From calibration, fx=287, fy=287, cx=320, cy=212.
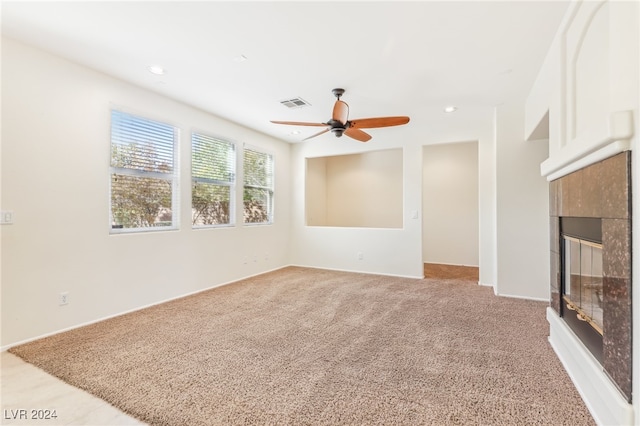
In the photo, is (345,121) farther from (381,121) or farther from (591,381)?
(591,381)

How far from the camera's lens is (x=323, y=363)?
2139 millimetres

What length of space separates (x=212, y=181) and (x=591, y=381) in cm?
444

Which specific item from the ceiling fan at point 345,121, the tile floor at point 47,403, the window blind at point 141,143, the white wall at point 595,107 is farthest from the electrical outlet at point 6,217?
the white wall at point 595,107

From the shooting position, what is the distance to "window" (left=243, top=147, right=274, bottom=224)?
5.08 metres

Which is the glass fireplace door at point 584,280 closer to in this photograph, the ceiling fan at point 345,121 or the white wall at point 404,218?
the ceiling fan at point 345,121

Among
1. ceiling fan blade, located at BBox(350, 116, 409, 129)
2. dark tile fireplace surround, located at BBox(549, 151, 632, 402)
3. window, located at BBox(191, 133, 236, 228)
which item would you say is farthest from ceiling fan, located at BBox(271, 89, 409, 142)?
dark tile fireplace surround, located at BBox(549, 151, 632, 402)

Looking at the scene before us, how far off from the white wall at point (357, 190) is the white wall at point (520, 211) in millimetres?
2649

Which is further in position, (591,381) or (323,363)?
(323,363)

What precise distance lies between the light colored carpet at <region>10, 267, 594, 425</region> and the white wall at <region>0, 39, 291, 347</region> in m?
0.28

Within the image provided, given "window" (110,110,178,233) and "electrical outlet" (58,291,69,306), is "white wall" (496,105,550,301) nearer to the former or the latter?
"window" (110,110,178,233)

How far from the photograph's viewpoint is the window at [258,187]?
5.08m

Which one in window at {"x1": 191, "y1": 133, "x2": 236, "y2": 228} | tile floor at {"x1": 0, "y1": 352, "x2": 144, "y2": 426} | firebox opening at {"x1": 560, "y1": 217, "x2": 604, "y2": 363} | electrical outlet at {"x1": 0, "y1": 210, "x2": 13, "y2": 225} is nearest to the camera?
tile floor at {"x1": 0, "y1": 352, "x2": 144, "y2": 426}

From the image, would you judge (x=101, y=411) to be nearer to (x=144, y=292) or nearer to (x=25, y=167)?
(x=144, y=292)

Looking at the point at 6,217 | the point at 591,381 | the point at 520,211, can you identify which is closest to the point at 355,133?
the point at 520,211
